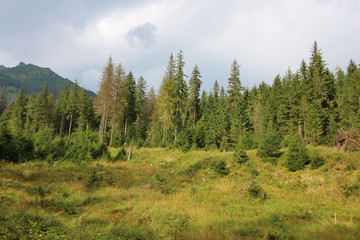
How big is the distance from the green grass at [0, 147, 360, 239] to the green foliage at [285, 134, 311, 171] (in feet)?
2.32

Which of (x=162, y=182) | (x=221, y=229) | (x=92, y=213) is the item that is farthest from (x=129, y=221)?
(x=162, y=182)

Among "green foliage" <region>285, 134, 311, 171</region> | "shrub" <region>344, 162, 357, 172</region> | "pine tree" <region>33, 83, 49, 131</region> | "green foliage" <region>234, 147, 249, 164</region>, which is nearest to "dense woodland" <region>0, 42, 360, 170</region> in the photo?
"green foliage" <region>234, 147, 249, 164</region>

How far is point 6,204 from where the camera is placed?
816cm

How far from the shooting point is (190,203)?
11586 millimetres

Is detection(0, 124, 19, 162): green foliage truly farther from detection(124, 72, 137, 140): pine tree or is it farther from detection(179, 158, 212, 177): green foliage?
detection(124, 72, 137, 140): pine tree

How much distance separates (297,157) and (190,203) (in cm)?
1215

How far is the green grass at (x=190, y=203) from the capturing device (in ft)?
22.9

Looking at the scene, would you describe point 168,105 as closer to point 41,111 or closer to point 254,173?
point 254,173

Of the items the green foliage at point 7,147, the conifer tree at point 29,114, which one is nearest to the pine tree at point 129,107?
the green foliage at point 7,147

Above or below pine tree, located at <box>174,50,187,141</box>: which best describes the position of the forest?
below

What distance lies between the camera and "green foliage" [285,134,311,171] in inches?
665

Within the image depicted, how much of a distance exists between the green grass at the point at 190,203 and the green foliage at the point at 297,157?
27.8 inches

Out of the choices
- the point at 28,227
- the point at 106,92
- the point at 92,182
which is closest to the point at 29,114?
the point at 106,92

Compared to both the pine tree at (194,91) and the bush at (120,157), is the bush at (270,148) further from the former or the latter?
the pine tree at (194,91)
